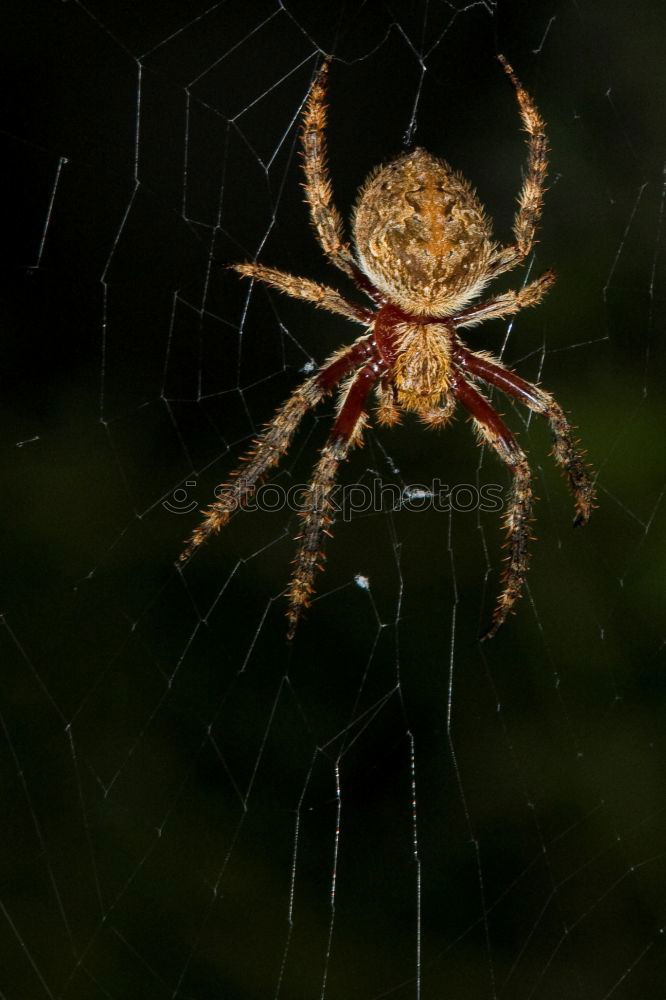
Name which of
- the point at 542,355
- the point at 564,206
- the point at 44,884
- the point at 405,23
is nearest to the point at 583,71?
the point at 564,206

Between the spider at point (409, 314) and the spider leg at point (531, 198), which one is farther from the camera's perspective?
the spider leg at point (531, 198)

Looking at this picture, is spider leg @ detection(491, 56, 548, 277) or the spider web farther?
the spider web

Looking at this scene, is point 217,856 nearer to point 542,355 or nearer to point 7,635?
point 7,635

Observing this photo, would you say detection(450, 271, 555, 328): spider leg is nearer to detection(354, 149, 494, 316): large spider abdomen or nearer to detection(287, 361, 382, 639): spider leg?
detection(354, 149, 494, 316): large spider abdomen

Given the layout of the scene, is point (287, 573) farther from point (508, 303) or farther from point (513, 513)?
point (508, 303)

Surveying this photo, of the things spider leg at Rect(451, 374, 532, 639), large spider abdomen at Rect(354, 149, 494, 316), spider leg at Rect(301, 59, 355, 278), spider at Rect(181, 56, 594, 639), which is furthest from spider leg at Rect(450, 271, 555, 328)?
spider leg at Rect(301, 59, 355, 278)

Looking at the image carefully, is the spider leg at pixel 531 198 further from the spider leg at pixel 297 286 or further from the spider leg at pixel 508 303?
the spider leg at pixel 297 286

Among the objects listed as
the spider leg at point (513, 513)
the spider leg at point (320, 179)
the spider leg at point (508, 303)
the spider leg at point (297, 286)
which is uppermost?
the spider leg at point (320, 179)

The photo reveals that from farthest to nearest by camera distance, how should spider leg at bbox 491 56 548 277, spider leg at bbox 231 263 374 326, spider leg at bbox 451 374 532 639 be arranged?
1. spider leg at bbox 451 374 532 639
2. spider leg at bbox 491 56 548 277
3. spider leg at bbox 231 263 374 326

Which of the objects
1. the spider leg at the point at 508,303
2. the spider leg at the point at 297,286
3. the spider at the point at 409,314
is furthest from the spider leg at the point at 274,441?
the spider leg at the point at 508,303
